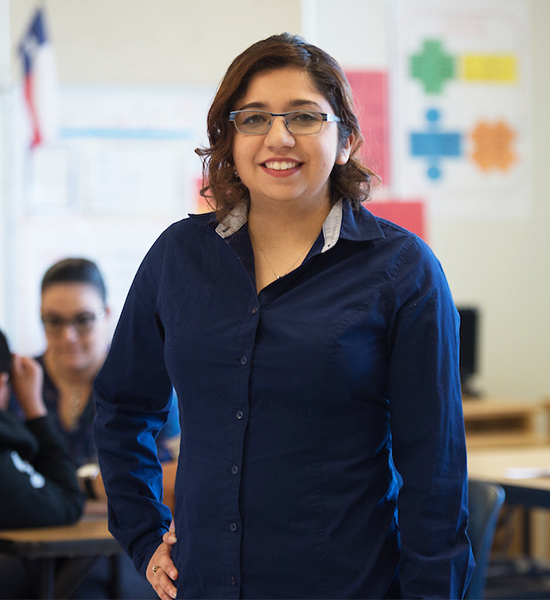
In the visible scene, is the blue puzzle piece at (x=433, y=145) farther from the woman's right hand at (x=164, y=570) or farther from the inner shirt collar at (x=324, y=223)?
the woman's right hand at (x=164, y=570)

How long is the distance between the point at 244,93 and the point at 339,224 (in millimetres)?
247

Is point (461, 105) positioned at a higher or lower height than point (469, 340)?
higher

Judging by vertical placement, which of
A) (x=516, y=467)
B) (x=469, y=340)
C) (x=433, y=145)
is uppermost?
(x=433, y=145)

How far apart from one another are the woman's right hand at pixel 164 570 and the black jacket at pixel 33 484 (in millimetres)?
1026

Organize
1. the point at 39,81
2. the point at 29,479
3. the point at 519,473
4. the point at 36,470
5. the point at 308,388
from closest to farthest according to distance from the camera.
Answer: the point at 308,388 → the point at 29,479 → the point at 36,470 → the point at 519,473 → the point at 39,81

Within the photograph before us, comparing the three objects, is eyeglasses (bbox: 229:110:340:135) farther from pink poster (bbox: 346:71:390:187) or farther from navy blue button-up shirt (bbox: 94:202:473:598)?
pink poster (bbox: 346:71:390:187)

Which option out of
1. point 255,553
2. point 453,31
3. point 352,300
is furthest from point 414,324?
point 453,31

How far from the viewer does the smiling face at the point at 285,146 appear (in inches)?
44.7

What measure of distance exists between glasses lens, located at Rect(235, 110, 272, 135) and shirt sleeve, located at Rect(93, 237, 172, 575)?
244 millimetres

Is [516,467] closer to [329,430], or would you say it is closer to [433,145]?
[329,430]

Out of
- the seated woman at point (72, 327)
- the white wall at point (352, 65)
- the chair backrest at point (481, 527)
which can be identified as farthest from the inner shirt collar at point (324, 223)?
the white wall at point (352, 65)

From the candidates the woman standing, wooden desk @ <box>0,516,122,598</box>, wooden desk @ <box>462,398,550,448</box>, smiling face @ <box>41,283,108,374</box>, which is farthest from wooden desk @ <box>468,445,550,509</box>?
the woman standing

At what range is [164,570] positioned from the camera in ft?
3.92

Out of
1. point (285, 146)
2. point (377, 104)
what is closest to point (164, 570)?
point (285, 146)
